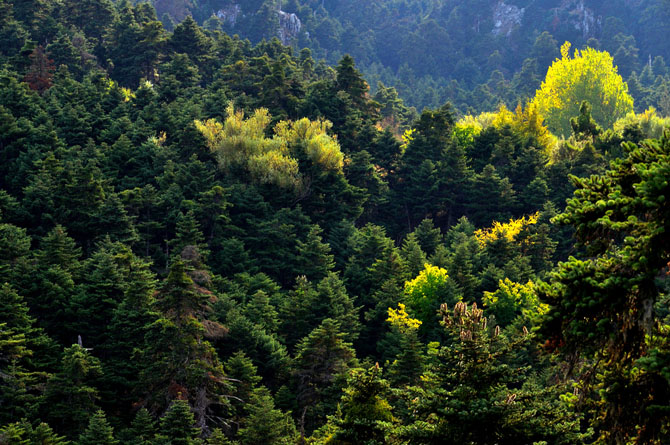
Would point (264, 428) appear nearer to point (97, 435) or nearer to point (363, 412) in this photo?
point (97, 435)

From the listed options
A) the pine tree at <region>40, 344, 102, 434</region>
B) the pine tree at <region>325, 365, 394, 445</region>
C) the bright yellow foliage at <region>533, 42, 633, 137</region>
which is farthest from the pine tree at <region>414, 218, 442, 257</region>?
the pine tree at <region>325, 365, 394, 445</region>

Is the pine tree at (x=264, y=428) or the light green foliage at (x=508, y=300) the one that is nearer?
the pine tree at (x=264, y=428)

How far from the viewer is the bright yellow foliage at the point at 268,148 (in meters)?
52.7

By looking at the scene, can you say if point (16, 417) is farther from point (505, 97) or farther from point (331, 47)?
point (331, 47)

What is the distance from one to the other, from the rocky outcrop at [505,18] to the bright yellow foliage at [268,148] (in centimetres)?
11196

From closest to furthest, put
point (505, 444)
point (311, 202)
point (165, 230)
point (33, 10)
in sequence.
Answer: point (505, 444) < point (165, 230) < point (311, 202) < point (33, 10)

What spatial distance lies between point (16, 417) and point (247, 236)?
2379 cm

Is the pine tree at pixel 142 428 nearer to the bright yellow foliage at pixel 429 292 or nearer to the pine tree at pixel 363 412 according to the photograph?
the pine tree at pixel 363 412

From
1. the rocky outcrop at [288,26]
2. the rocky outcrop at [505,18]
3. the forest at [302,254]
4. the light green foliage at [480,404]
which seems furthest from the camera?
the rocky outcrop at [505,18]

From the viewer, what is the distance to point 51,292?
33875mm

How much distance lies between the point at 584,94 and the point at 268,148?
136 ft

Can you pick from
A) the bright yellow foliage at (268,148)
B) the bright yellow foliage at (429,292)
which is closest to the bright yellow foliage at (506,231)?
the bright yellow foliage at (429,292)

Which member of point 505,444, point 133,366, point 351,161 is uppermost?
point 351,161

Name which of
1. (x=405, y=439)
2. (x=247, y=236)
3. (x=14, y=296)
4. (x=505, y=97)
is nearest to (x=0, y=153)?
(x=247, y=236)
